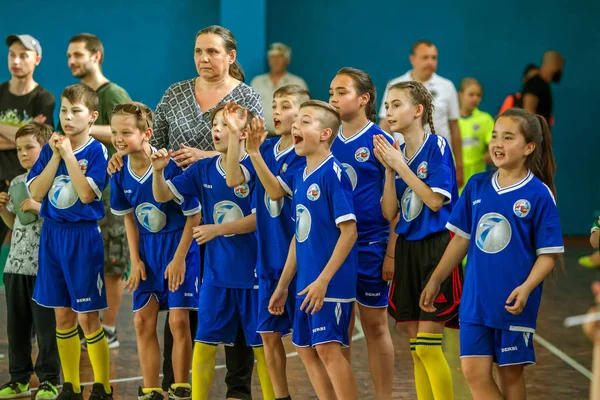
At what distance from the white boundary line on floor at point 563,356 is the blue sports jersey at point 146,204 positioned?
2.36 metres

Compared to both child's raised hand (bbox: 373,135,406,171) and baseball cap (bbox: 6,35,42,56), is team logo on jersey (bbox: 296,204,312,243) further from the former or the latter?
baseball cap (bbox: 6,35,42,56)

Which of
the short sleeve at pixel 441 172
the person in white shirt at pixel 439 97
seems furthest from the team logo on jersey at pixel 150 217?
the person in white shirt at pixel 439 97

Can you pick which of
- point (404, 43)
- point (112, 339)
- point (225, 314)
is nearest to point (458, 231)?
point (225, 314)

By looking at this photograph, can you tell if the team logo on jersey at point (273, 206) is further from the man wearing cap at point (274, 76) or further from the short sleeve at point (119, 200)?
the man wearing cap at point (274, 76)

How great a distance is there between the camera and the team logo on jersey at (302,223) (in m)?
3.70

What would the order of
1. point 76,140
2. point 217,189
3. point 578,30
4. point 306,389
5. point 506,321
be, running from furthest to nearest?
point 578,30 < point 306,389 < point 76,140 < point 217,189 < point 506,321

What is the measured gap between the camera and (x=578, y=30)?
33.2 feet

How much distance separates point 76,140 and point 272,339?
1.41m

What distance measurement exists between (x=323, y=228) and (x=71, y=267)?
141 cm

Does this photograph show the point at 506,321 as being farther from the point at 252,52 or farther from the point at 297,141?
the point at 252,52

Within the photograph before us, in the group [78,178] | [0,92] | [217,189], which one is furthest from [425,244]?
[0,92]

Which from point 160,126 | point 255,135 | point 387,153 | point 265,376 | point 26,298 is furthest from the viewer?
point 26,298

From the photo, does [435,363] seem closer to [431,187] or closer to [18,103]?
[431,187]

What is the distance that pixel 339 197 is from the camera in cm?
367
